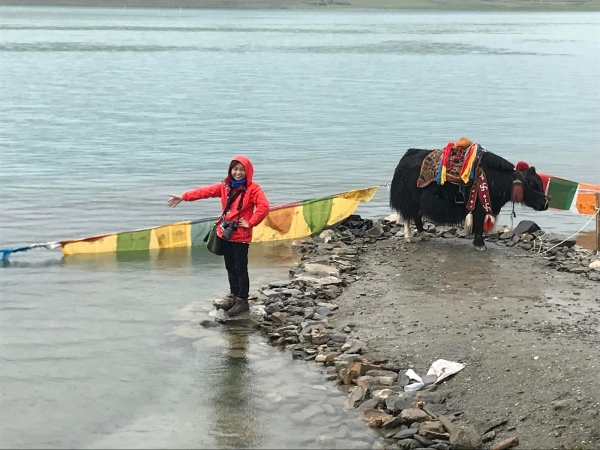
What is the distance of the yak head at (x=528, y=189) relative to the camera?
38.3 ft

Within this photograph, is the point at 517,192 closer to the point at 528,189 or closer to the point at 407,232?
the point at 528,189

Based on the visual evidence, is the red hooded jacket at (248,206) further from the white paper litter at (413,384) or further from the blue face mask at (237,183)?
the white paper litter at (413,384)

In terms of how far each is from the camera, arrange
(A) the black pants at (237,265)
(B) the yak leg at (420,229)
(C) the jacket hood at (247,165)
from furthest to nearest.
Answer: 1. (B) the yak leg at (420,229)
2. (A) the black pants at (237,265)
3. (C) the jacket hood at (247,165)

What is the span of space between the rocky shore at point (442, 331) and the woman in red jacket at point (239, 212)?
0.46 meters

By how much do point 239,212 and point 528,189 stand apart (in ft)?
14.5

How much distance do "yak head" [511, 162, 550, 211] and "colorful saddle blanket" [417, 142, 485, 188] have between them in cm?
56

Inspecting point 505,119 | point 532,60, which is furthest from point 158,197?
point 532,60

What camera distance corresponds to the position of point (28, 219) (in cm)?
1452

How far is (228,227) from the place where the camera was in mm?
8859

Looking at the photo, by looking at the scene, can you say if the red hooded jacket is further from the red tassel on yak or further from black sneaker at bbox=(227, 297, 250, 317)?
the red tassel on yak

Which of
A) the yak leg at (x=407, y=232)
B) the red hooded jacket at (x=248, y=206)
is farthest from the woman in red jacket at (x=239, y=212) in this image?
the yak leg at (x=407, y=232)

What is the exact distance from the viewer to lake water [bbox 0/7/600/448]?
727cm

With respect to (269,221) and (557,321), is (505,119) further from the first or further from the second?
(557,321)

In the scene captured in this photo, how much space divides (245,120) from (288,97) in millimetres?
8026
